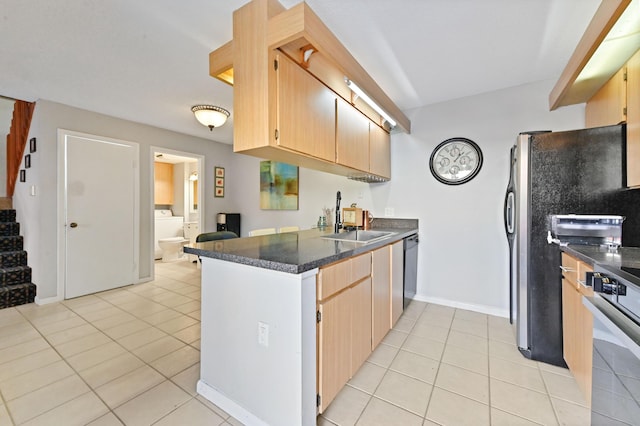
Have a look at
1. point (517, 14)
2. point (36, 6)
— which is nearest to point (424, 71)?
point (517, 14)

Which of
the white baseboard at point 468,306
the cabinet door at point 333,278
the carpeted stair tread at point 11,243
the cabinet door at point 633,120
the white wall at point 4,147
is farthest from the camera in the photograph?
the white wall at point 4,147

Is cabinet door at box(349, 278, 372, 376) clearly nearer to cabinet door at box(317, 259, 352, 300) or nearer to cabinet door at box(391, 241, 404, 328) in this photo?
cabinet door at box(317, 259, 352, 300)

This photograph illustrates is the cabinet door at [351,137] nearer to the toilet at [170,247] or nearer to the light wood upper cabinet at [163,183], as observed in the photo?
the toilet at [170,247]

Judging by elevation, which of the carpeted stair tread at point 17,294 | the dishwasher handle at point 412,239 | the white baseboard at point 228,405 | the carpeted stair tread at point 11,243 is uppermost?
the dishwasher handle at point 412,239

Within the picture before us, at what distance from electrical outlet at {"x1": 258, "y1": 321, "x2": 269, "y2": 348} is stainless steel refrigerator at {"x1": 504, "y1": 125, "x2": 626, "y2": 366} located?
1.93 meters

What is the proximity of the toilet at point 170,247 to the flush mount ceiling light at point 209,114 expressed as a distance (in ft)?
10.7

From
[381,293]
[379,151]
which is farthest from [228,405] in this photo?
[379,151]

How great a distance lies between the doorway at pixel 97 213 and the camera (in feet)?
10.4

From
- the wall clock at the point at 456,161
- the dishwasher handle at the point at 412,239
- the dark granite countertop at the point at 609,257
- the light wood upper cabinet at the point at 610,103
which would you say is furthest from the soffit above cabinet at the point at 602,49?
the dishwasher handle at the point at 412,239

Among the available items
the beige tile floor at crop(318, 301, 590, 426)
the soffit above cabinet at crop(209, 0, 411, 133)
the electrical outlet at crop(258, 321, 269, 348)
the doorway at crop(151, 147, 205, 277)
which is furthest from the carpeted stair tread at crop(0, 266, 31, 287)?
the beige tile floor at crop(318, 301, 590, 426)

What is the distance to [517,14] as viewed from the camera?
166cm

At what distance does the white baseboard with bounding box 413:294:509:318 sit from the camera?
106 inches

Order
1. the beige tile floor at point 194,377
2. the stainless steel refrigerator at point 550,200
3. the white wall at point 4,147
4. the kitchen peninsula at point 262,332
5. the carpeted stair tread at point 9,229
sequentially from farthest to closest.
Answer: the white wall at point 4,147 < the carpeted stair tread at point 9,229 < the stainless steel refrigerator at point 550,200 < the beige tile floor at point 194,377 < the kitchen peninsula at point 262,332

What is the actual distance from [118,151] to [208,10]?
9.64 ft
